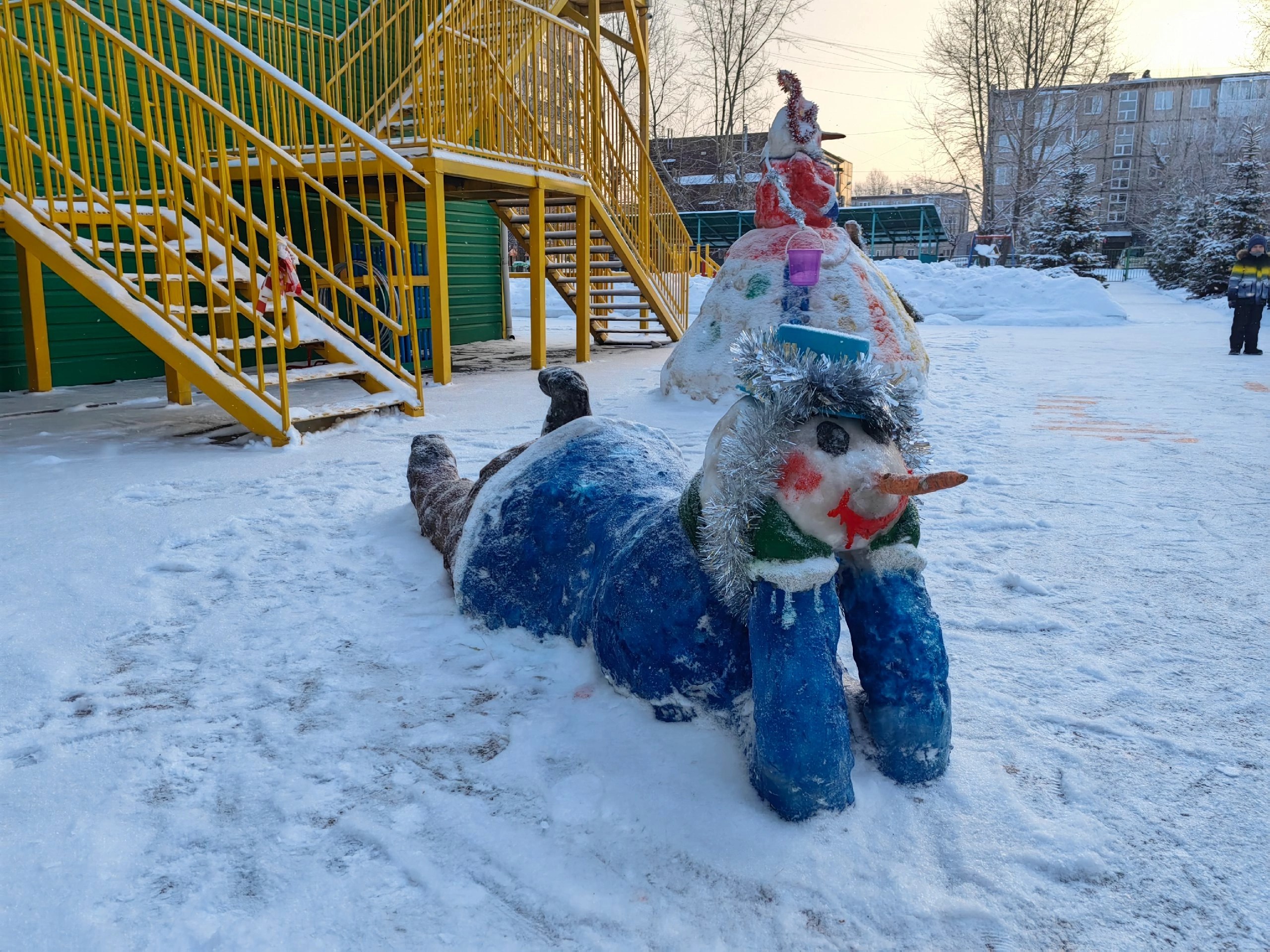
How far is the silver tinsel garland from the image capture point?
5.13 ft

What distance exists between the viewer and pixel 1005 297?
1853 centimetres

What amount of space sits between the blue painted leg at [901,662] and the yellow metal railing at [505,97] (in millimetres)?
5971

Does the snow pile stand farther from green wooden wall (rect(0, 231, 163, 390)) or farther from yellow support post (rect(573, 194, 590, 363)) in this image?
green wooden wall (rect(0, 231, 163, 390))

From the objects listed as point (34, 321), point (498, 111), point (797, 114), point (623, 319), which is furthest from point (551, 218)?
point (34, 321)

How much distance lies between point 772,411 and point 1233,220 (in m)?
26.8

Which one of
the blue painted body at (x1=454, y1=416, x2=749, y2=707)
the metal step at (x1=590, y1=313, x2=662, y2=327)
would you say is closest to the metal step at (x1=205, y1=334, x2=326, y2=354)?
the blue painted body at (x1=454, y1=416, x2=749, y2=707)

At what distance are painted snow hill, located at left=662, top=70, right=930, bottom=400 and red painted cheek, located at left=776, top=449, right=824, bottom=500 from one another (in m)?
4.65

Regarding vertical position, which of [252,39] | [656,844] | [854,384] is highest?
[252,39]

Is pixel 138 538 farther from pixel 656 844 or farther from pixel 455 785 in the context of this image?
pixel 656 844

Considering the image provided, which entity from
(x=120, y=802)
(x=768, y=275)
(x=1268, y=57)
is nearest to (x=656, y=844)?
(x=120, y=802)

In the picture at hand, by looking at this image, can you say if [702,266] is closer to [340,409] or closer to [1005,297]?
[1005,297]

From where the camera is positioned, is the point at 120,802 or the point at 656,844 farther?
the point at 120,802

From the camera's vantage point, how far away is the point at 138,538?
3.29m

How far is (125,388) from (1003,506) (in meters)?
6.91
